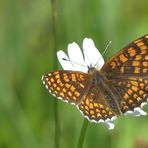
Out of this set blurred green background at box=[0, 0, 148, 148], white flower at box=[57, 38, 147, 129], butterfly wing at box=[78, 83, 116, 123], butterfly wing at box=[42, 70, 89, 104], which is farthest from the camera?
blurred green background at box=[0, 0, 148, 148]

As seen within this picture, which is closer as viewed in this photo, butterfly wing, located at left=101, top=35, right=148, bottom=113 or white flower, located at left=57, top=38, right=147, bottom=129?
butterfly wing, located at left=101, top=35, right=148, bottom=113

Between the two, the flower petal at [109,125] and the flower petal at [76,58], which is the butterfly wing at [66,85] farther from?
the flower petal at [76,58]

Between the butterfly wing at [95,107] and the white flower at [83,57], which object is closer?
the butterfly wing at [95,107]

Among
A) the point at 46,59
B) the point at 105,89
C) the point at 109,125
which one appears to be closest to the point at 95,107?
the point at 109,125

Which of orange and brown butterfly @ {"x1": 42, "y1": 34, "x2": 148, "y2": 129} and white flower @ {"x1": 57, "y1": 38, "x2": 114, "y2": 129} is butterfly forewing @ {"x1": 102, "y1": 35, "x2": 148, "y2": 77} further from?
white flower @ {"x1": 57, "y1": 38, "x2": 114, "y2": 129}

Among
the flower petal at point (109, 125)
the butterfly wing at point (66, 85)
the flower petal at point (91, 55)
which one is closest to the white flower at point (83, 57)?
the flower petal at point (91, 55)

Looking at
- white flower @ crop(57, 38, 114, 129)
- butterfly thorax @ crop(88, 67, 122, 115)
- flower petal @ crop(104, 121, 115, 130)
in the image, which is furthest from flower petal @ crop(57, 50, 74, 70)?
flower petal @ crop(104, 121, 115, 130)

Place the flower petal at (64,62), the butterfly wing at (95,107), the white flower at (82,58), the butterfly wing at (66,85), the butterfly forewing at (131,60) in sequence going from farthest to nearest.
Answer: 1. the white flower at (82,58)
2. the flower petal at (64,62)
3. the butterfly forewing at (131,60)
4. the butterfly wing at (66,85)
5. the butterfly wing at (95,107)

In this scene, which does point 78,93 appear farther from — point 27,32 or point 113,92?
point 27,32
